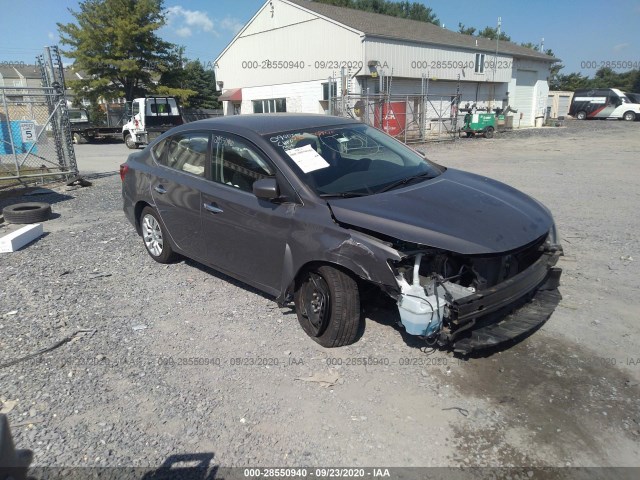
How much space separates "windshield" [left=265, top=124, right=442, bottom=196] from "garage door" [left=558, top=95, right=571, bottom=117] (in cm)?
4309

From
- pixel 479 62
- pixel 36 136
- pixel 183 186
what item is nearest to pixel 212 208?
pixel 183 186

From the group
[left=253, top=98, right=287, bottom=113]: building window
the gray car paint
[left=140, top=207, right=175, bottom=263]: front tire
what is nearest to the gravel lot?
[left=140, top=207, right=175, bottom=263]: front tire

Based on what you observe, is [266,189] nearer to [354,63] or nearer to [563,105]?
[354,63]

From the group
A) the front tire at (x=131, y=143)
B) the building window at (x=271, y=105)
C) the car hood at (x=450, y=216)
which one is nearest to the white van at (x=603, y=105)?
the building window at (x=271, y=105)

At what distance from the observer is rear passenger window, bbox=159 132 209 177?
4.53m

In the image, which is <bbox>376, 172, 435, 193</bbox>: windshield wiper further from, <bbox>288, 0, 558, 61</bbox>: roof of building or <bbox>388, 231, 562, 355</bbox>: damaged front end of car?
<bbox>288, 0, 558, 61</bbox>: roof of building

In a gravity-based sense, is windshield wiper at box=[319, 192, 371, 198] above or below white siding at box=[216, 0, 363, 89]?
below

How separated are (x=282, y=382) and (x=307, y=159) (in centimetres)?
177

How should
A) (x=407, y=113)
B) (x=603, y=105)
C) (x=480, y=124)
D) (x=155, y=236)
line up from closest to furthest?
1. (x=155, y=236)
2. (x=407, y=113)
3. (x=480, y=124)
4. (x=603, y=105)

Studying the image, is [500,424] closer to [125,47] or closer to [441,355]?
[441,355]

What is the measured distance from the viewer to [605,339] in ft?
12.0

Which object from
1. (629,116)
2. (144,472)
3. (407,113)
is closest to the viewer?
(144,472)

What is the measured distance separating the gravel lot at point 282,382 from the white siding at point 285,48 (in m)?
22.2

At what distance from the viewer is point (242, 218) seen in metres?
3.97
